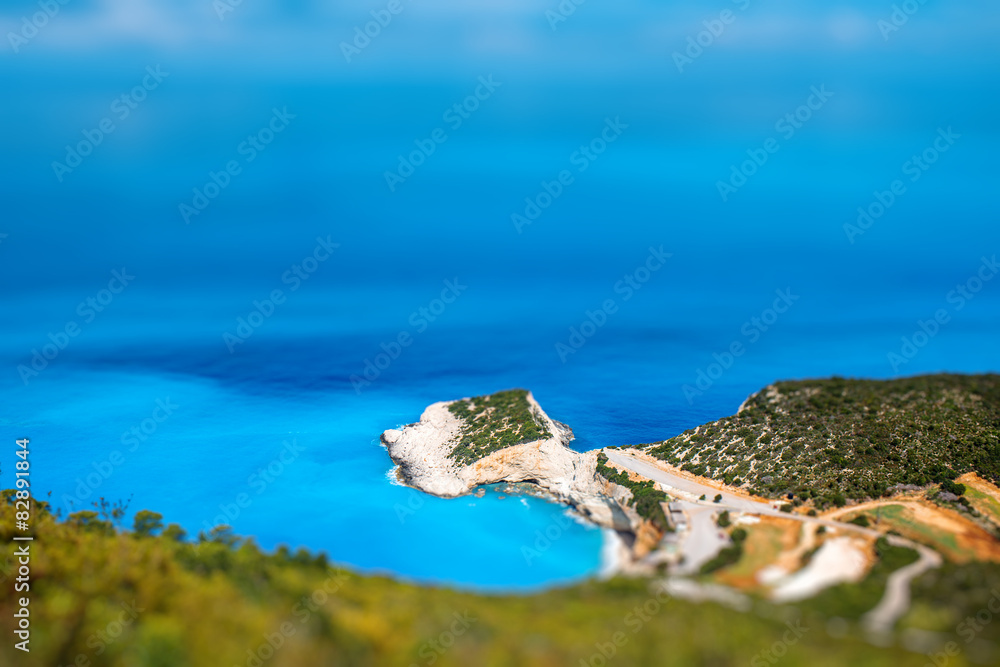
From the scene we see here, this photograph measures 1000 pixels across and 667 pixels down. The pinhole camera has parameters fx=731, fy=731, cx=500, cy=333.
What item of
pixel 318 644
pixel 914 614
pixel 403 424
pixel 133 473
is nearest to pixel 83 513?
pixel 133 473

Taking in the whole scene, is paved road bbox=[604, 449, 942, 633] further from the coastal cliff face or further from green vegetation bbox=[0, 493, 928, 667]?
green vegetation bbox=[0, 493, 928, 667]

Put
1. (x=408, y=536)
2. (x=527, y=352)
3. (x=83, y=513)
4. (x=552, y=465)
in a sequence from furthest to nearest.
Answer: (x=527, y=352)
(x=552, y=465)
(x=408, y=536)
(x=83, y=513)

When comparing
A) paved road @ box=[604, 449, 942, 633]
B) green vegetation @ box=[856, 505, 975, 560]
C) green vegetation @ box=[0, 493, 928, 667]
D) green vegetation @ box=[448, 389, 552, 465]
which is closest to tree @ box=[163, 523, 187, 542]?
green vegetation @ box=[0, 493, 928, 667]

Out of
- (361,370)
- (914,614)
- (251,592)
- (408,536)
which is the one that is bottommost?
(914,614)

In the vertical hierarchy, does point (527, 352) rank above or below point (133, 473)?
above

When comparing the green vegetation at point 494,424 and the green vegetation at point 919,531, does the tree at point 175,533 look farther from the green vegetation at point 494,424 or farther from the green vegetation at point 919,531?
the green vegetation at point 919,531

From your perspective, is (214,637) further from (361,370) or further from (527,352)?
(527,352)
